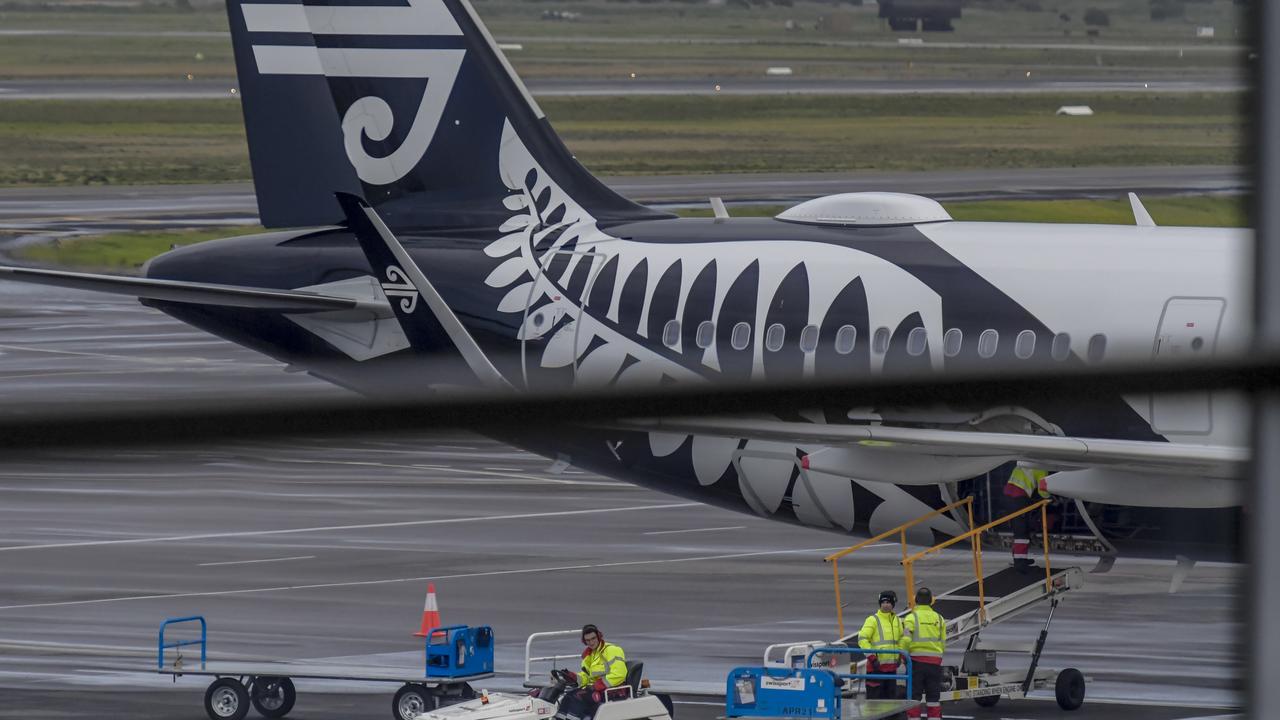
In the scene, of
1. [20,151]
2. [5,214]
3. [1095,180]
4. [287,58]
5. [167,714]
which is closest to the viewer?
[167,714]

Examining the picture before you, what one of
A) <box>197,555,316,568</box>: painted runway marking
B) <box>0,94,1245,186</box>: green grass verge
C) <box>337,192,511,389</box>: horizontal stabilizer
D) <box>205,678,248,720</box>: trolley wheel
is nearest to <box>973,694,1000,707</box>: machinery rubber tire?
<box>337,192,511,389</box>: horizontal stabilizer

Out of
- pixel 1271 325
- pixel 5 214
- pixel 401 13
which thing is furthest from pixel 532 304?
pixel 5 214

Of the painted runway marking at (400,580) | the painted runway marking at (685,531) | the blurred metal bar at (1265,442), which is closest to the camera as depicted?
the blurred metal bar at (1265,442)

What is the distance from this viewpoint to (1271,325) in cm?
171

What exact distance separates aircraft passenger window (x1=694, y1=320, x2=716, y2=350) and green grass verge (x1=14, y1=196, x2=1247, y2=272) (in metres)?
21.9

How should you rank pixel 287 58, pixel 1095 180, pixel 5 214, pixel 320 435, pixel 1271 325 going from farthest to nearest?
pixel 1095 180 < pixel 5 214 < pixel 287 58 < pixel 1271 325 < pixel 320 435

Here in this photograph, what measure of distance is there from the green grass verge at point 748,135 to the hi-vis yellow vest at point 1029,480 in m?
37.4

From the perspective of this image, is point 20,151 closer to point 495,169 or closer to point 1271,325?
point 495,169

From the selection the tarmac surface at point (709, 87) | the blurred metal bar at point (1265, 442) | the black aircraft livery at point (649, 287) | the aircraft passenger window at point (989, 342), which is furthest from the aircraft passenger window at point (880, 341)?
the tarmac surface at point (709, 87)

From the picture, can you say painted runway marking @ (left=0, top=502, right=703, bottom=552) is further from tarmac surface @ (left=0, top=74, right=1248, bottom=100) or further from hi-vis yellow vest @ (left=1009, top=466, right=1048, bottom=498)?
tarmac surface @ (left=0, top=74, right=1248, bottom=100)

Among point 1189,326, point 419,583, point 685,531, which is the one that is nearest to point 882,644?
point 1189,326

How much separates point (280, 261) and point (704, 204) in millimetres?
25140

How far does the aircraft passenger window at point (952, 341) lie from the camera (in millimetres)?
13312

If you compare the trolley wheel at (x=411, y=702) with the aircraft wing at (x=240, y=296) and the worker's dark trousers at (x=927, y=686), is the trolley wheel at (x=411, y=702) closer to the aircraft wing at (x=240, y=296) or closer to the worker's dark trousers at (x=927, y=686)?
the worker's dark trousers at (x=927, y=686)
